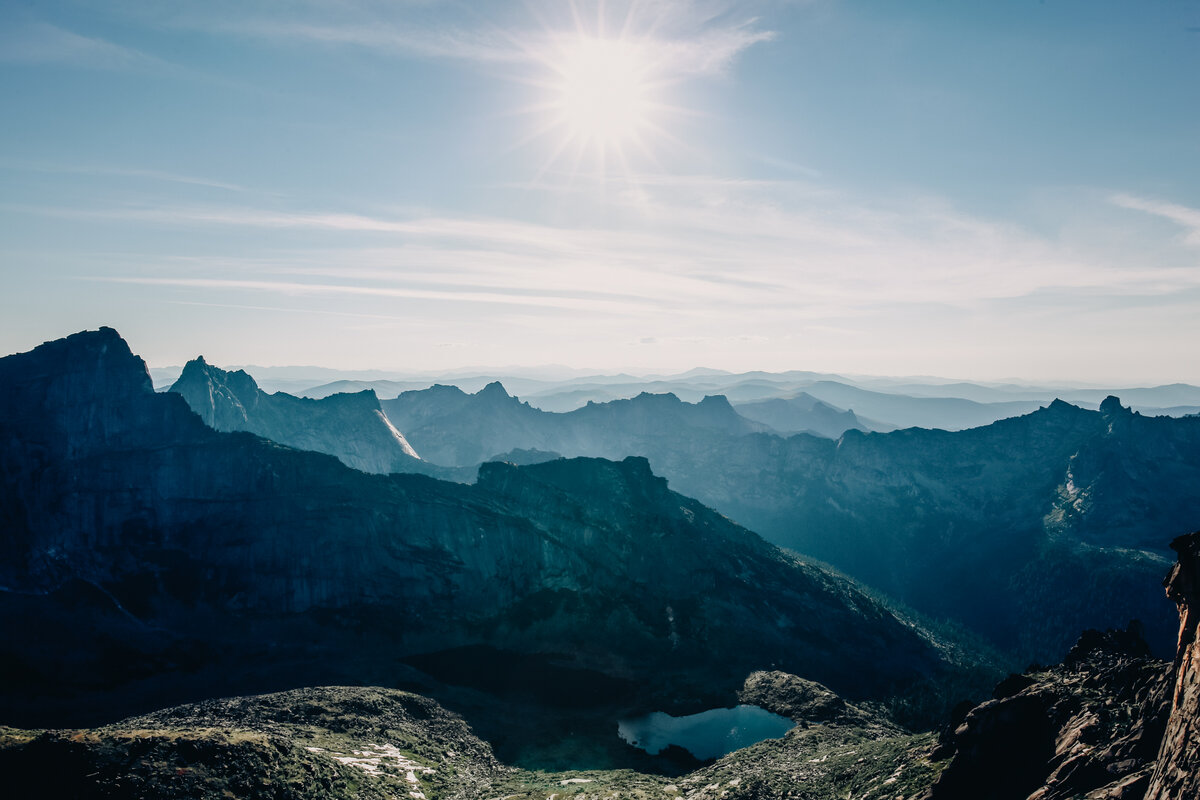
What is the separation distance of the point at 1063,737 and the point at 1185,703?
2817 centimetres

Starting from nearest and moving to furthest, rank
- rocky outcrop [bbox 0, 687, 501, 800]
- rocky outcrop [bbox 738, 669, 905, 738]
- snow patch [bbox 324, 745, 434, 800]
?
rocky outcrop [bbox 0, 687, 501, 800] < snow patch [bbox 324, 745, 434, 800] < rocky outcrop [bbox 738, 669, 905, 738]

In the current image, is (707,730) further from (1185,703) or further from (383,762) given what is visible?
(1185,703)

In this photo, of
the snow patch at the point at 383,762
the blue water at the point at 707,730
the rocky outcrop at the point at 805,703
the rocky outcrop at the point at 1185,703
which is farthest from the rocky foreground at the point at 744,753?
the blue water at the point at 707,730

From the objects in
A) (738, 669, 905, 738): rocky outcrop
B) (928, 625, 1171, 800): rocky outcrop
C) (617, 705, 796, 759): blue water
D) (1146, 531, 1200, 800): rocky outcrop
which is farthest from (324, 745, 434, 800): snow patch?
(1146, 531, 1200, 800): rocky outcrop

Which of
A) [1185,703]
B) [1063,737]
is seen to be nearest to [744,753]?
[1063,737]

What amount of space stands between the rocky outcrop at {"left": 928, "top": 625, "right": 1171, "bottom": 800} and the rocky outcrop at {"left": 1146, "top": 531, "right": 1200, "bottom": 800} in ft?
18.4

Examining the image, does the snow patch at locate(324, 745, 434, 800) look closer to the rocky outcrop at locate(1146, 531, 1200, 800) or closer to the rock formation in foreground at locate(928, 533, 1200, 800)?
the rock formation in foreground at locate(928, 533, 1200, 800)

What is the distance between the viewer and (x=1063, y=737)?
68.1 meters

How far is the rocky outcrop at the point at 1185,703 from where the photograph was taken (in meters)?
41.8

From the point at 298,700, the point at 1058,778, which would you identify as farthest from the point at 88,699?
the point at 1058,778

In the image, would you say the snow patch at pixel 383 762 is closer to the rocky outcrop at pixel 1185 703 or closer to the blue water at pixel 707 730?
the blue water at pixel 707 730

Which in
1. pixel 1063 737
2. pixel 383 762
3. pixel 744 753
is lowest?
pixel 744 753

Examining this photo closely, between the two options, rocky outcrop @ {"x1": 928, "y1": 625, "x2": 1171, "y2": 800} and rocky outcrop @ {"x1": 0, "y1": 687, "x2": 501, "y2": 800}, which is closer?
rocky outcrop @ {"x1": 928, "y1": 625, "x2": 1171, "y2": 800}

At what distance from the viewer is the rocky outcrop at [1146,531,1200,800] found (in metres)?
41.8
